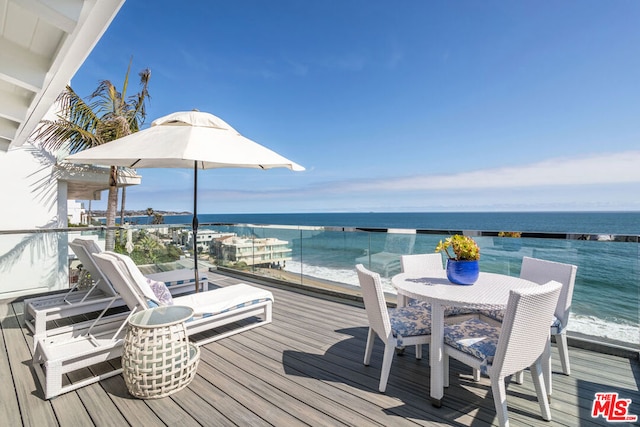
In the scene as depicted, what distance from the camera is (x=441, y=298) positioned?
7.47 ft

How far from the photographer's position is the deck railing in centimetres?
312

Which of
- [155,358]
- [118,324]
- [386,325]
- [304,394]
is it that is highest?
[386,325]

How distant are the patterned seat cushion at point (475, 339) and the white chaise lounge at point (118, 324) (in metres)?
2.34

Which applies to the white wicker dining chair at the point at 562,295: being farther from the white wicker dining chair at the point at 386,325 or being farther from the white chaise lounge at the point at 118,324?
the white chaise lounge at the point at 118,324

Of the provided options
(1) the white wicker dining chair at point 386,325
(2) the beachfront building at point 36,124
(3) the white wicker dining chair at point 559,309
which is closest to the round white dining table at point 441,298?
(1) the white wicker dining chair at point 386,325

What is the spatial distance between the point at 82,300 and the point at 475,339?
4.32 m

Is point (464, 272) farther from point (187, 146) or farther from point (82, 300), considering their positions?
point (82, 300)

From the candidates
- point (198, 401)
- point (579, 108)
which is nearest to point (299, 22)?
point (198, 401)

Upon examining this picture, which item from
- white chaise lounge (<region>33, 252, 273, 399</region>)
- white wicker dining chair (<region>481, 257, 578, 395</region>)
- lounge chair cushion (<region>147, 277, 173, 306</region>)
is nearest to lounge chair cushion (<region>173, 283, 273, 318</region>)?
white chaise lounge (<region>33, 252, 273, 399</region>)

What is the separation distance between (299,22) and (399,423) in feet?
45.0

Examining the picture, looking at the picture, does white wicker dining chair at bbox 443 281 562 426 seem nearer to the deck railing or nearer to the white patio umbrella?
the deck railing

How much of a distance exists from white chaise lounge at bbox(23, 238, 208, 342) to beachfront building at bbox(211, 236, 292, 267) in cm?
190

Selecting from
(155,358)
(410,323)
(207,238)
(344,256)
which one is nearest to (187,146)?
(155,358)

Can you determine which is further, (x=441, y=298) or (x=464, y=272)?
(x=464, y=272)
